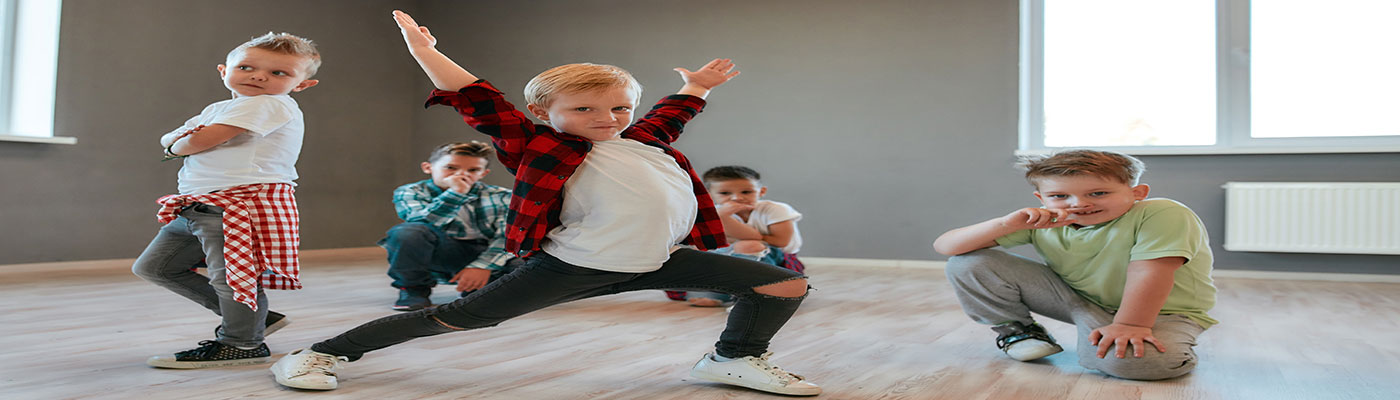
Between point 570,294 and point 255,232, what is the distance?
67 centimetres

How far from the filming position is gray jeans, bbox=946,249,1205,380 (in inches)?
64.3

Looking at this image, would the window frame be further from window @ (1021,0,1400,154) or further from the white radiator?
the white radiator

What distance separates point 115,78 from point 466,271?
7.95 feet

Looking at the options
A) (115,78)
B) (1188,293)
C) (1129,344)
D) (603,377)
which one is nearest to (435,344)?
(603,377)

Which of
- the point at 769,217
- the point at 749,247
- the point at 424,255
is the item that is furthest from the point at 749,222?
the point at 424,255

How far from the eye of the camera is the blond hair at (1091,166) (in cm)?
166

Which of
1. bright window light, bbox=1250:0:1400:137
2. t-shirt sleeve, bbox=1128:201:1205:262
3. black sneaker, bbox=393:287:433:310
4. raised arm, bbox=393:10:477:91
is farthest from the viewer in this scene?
bright window light, bbox=1250:0:1400:137

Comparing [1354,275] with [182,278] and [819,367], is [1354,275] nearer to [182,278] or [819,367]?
[819,367]

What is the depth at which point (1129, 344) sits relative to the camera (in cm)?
160

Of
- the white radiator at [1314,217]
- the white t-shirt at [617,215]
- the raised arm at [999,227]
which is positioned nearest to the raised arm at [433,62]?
the white t-shirt at [617,215]

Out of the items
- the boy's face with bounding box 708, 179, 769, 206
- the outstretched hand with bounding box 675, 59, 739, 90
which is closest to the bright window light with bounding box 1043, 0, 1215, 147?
the boy's face with bounding box 708, 179, 769, 206

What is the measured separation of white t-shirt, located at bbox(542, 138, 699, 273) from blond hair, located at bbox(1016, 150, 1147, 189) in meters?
0.71

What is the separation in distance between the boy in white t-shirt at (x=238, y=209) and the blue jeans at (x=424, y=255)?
95cm

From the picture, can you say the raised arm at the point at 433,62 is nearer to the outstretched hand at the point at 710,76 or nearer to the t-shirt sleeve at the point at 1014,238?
the outstretched hand at the point at 710,76
